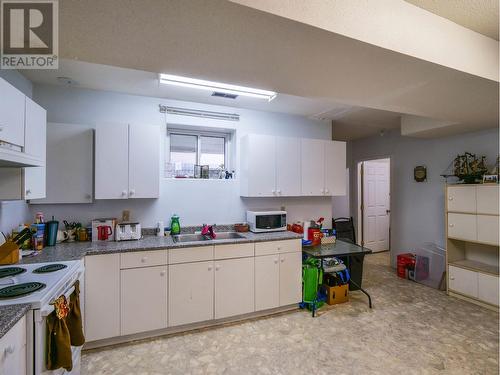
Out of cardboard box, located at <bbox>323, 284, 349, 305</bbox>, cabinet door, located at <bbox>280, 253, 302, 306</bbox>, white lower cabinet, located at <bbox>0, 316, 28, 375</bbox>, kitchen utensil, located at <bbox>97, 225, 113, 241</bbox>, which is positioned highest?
kitchen utensil, located at <bbox>97, 225, 113, 241</bbox>

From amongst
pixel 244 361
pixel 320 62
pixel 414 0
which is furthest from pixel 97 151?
pixel 414 0

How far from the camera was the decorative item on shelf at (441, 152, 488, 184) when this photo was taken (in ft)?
10.4

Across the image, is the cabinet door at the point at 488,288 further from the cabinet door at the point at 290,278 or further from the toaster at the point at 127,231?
the toaster at the point at 127,231

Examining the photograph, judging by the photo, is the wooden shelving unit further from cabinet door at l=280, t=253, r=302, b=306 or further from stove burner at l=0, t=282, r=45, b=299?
stove burner at l=0, t=282, r=45, b=299

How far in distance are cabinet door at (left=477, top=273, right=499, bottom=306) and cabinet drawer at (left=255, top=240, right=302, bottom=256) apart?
2362mm

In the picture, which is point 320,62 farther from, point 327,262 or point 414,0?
point 327,262

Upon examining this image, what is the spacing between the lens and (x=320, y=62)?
1.58 metres

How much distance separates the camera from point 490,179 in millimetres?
3027

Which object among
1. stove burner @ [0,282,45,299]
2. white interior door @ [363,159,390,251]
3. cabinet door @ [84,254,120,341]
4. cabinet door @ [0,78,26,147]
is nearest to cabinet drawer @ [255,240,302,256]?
cabinet door @ [84,254,120,341]

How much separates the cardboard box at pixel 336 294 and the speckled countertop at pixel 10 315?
3009 millimetres

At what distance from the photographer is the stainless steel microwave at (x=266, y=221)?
3123 millimetres

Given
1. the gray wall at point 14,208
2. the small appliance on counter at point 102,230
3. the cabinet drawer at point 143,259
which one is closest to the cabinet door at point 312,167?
the cabinet drawer at point 143,259

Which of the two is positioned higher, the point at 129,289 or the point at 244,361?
the point at 129,289

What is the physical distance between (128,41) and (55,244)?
2204 millimetres
